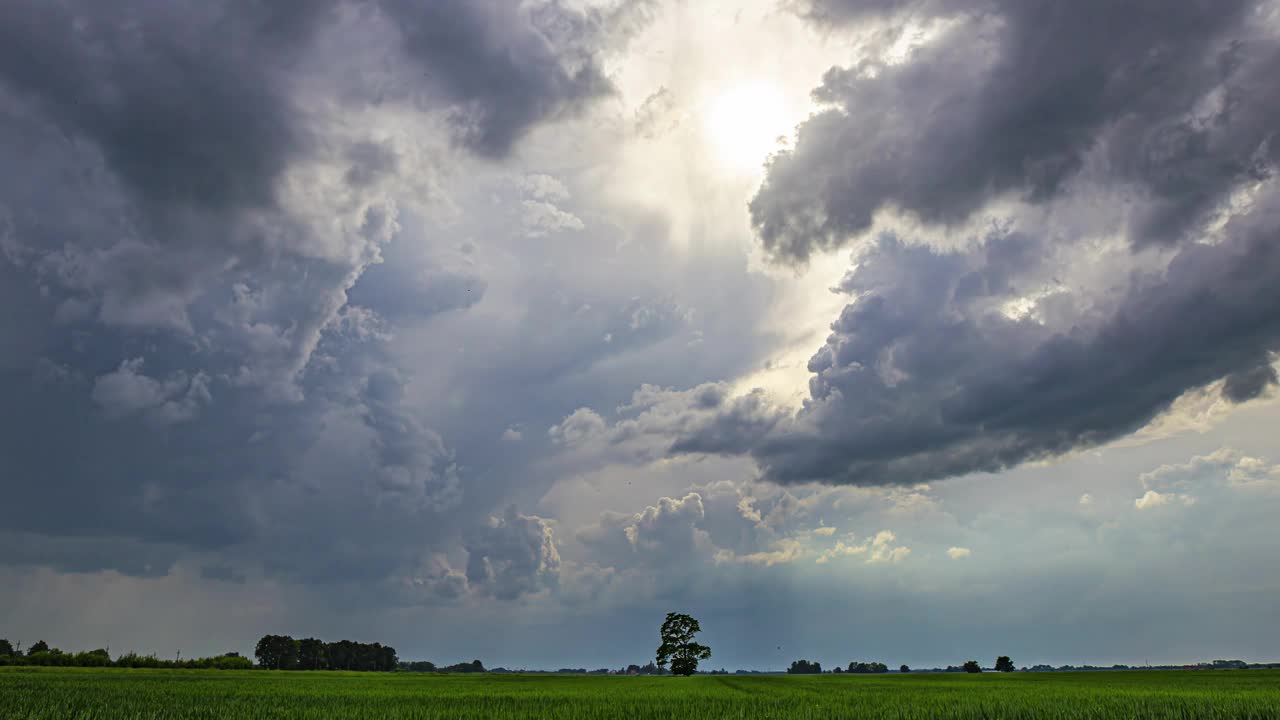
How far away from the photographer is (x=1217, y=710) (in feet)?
70.4

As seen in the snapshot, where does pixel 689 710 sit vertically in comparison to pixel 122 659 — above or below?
above

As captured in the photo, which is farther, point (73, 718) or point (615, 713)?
point (615, 713)

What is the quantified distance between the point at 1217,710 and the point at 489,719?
958 inches

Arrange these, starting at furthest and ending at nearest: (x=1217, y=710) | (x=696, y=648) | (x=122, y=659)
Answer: (x=696, y=648) < (x=122, y=659) < (x=1217, y=710)

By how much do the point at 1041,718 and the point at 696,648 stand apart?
12957cm

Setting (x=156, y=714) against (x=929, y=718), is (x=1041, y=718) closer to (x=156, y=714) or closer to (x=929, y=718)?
(x=929, y=718)

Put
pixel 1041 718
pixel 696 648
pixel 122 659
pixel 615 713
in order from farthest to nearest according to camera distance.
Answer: pixel 696 648 → pixel 122 659 → pixel 615 713 → pixel 1041 718

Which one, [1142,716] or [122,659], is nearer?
[1142,716]

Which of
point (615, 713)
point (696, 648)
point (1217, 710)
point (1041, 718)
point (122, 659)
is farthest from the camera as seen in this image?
point (696, 648)

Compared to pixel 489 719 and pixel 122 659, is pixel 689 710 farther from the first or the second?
pixel 122 659

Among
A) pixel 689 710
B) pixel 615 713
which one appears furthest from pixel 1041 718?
pixel 615 713

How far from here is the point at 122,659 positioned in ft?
373

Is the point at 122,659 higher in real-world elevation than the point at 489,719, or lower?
lower

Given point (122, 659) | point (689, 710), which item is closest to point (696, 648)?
point (122, 659)
